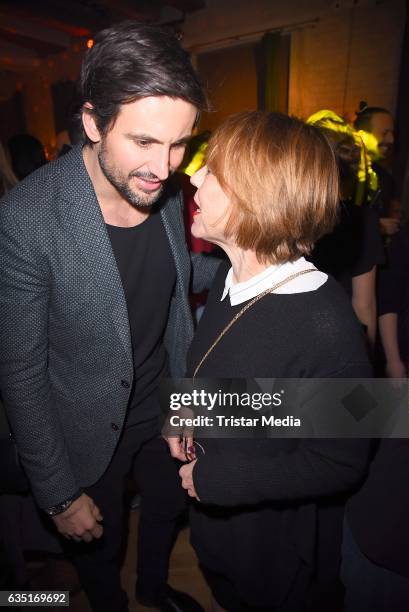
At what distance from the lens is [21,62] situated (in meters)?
9.49

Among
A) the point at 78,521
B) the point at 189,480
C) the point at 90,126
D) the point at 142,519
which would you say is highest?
the point at 90,126

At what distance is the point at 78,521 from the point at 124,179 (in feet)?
4.35

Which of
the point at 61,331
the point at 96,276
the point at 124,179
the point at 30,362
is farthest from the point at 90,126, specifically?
the point at 30,362

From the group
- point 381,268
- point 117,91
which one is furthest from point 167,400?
point 381,268

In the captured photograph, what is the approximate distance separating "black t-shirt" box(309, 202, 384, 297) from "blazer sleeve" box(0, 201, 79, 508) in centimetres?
145

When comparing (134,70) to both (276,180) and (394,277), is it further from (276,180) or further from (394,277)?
(394,277)

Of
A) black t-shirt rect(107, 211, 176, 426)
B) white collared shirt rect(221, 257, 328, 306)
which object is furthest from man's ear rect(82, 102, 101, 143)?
white collared shirt rect(221, 257, 328, 306)

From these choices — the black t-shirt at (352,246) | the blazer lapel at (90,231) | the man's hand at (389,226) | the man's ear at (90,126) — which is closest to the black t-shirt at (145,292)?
the blazer lapel at (90,231)

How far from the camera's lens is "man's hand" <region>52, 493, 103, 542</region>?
4.75 feet

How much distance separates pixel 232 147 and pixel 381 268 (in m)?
1.79

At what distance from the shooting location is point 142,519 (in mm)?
1980

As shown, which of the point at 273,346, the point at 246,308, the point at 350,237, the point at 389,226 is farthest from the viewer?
the point at 389,226

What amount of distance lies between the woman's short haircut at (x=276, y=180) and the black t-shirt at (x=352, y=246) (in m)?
0.87

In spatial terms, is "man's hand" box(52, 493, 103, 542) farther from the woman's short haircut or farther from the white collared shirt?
the woman's short haircut
